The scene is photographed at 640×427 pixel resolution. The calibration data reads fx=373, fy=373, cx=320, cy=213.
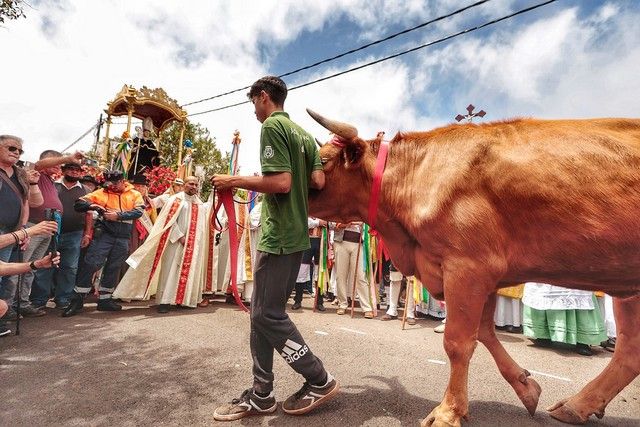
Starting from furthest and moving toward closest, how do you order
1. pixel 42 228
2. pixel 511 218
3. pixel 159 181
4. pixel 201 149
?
pixel 201 149, pixel 159 181, pixel 42 228, pixel 511 218

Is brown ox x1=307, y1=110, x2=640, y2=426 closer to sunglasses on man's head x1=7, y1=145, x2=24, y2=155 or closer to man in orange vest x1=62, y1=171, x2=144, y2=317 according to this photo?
sunglasses on man's head x1=7, y1=145, x2=24, y2=155

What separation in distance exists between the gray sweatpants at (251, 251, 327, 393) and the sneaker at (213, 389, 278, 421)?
7cm

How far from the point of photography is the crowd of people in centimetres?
242

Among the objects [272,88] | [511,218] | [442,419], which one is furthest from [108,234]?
[511,218]

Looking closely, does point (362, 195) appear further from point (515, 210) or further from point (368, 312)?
point (368, 312)

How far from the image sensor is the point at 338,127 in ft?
8.36

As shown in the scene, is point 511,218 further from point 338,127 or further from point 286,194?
point 286,194

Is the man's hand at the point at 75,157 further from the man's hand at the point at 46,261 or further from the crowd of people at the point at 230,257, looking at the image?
the man's hand at the point at 46,261

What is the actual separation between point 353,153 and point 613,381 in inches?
90.6

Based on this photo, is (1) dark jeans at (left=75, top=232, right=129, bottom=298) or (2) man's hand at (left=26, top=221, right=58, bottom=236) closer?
(2) man's hand at (left=26, top=221, right=58, bottom=236)

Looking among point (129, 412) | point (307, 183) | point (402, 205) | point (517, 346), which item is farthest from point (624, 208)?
point (517, 346)

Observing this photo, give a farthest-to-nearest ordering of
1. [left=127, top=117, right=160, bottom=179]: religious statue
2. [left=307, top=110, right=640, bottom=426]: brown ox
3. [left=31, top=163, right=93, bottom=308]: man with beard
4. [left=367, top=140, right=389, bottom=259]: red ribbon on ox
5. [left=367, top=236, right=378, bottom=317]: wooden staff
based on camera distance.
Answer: [left=127, top=117, right=160, bottom=179]: religious statue, [left=367, top=236, right=378, bottom=317]: wooden staff, [left=31, top=163, right=93, bottom=308]: man with beard, [left=367, top=140, right=389, bottom=259]: red ribbon on ox, [left=307, top=110, right=640, bottom=426]: brown ox

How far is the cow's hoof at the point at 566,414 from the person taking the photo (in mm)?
2453

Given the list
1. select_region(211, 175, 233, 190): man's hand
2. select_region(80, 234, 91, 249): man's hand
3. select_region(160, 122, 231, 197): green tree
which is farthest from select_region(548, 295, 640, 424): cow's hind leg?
select_region(160, 122, 231, 197): green tree
